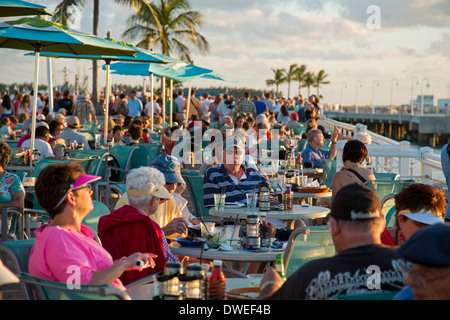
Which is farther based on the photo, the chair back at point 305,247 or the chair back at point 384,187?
the chair back at point 384,187

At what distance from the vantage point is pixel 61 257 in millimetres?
2830

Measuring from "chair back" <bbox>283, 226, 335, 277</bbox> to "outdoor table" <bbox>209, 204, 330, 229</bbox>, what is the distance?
1.71 m

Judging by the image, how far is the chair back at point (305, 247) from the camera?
345cm

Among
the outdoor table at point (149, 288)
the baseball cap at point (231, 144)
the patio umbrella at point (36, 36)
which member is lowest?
the outdoor table at point (149, 288)

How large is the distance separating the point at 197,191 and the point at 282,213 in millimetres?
1675

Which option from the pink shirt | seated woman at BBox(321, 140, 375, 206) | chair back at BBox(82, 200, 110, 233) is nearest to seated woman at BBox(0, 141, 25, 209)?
chair back at BBox(82, 200, 110, 233)

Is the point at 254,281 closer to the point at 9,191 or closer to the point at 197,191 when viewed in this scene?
the point at 9,191

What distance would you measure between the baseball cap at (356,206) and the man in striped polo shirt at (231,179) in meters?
3.51

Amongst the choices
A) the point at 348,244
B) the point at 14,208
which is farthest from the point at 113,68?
the point at 348,244

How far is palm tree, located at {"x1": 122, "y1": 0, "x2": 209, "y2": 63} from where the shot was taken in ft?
103

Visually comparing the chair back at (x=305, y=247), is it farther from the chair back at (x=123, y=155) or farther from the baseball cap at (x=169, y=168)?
the chair back at (x=123, y=155)

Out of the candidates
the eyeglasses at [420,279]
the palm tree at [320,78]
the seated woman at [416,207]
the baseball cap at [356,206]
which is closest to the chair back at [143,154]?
the seated woman at [416,207]

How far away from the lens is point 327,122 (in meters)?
21.5

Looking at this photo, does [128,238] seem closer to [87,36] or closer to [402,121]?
[87,36]
